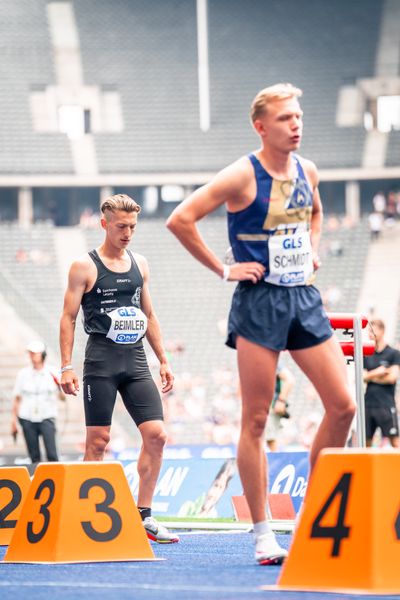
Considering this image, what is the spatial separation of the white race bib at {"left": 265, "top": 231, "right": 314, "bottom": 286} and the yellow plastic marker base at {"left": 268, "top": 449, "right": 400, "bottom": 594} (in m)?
1.12

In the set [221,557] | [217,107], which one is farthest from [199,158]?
[221,557]

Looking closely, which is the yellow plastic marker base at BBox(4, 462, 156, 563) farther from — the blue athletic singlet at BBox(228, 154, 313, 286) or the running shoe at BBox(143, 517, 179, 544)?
the running shoe at BBox(143, 517, 179, 544)

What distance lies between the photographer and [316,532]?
456 cm

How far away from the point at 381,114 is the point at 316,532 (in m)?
35.7

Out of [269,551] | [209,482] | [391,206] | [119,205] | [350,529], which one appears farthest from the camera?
[391,206]

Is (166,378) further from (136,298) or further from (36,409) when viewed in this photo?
(36,409)

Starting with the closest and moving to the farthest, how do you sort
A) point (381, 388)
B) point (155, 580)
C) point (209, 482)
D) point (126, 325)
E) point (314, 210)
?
1. point (155, 580)
2. point (314, 210)
3. point (126, 325)
4. point (209, 482)
5. point (381, 388)

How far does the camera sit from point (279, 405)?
1427 cm

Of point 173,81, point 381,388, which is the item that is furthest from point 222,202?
point 173,81

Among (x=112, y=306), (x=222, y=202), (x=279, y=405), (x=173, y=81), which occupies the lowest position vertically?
(x=279, y=405)

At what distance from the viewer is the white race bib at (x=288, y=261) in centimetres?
550

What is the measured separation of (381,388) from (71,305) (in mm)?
7294

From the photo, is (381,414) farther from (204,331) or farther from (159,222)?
(159,222)

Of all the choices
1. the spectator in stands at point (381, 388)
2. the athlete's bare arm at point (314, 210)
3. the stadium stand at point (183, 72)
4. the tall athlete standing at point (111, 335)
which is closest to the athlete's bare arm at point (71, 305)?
the tall athlete standing at point (111, 335)
